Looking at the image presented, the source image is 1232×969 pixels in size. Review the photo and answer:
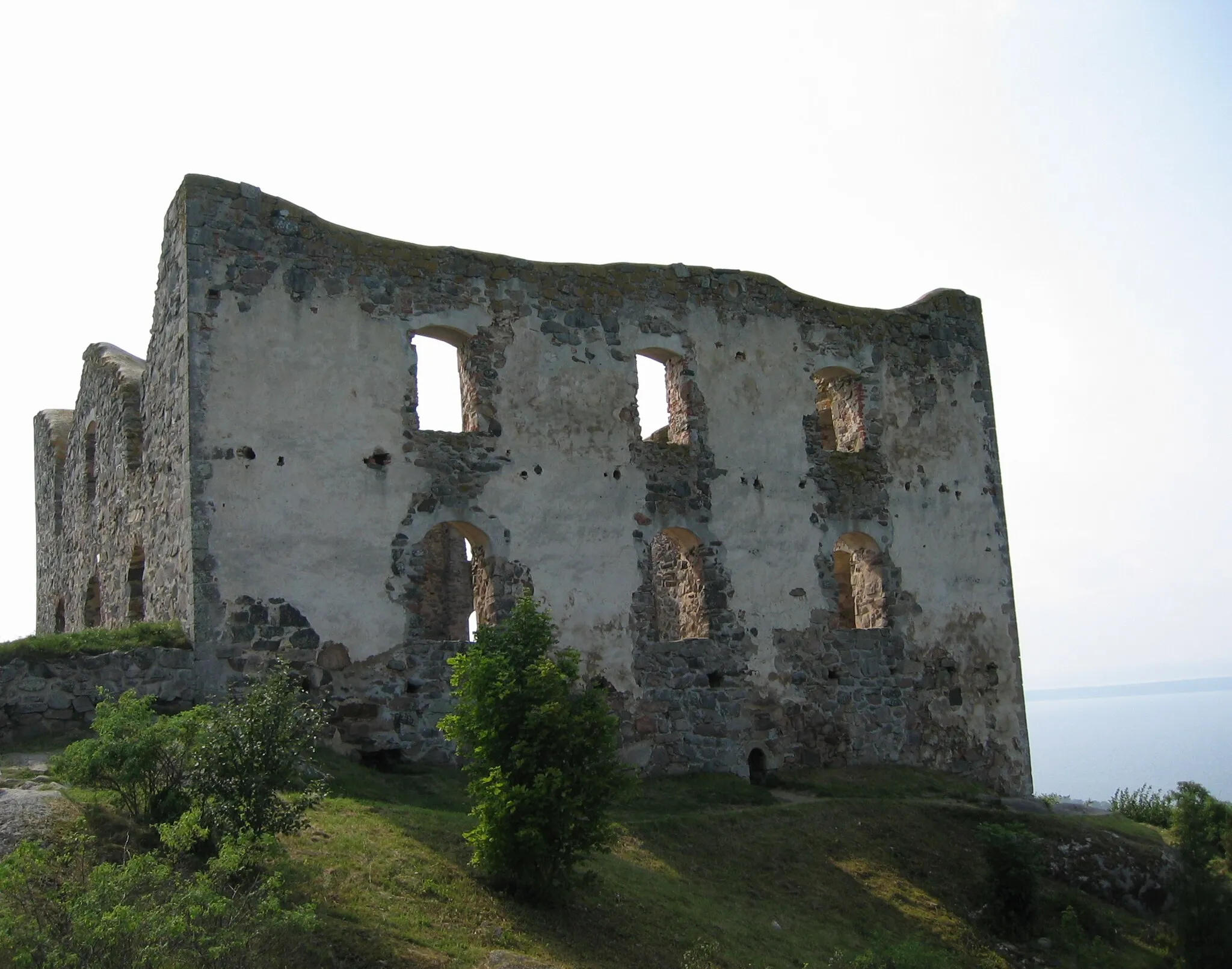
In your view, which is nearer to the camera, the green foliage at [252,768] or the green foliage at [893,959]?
the green foliage at [252,768]

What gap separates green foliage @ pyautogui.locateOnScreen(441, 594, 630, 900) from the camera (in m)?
9.47

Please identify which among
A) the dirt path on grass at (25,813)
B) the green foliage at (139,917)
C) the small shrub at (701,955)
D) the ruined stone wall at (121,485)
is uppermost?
the ruined stone wall at (121,485)

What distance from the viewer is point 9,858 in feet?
23.2

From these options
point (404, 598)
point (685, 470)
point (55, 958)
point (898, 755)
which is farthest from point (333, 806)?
point (898, 755)

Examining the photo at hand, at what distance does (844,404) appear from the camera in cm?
1877

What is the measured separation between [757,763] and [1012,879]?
380cm

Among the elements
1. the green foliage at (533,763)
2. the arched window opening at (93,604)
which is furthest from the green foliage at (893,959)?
the arched window opening at (93,604)

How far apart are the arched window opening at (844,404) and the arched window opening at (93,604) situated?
10.8 meters

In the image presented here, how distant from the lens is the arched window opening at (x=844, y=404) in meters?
18.4

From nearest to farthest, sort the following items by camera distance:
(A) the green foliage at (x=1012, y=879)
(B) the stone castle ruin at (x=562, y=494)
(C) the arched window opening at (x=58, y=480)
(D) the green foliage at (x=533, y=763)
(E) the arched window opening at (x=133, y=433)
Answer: (D) the green foliage at (x=533, y=763)
(A) the green foliage at (x=1012, y=879)
(B) the stone castle ruin at (x=562, y=494)
(E) the arched window opening at (x=133, y=433)
(C) the arched window opening at (x=58, y=480)

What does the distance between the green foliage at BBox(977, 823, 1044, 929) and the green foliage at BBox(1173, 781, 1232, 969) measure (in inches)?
59.7

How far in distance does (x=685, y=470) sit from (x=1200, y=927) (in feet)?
26.1

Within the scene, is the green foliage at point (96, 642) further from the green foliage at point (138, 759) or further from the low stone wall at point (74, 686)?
the green foliage at point (138, 759)

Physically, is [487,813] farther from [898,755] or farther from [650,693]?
[898,755]
